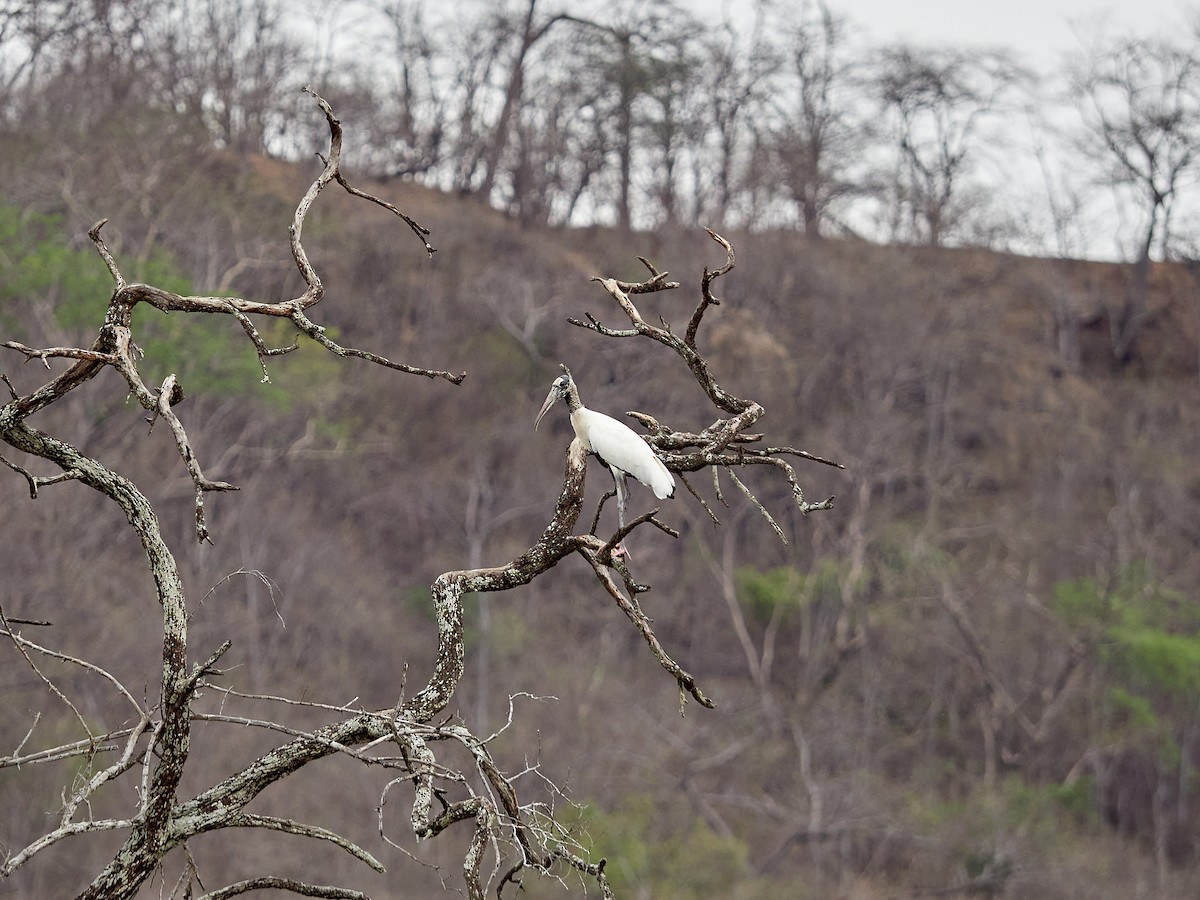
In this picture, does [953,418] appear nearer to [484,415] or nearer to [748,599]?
[748,599]

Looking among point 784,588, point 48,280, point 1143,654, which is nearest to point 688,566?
point 784,588

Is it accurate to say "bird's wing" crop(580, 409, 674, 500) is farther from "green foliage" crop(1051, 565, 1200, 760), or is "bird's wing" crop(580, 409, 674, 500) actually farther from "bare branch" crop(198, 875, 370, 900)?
"green foliage" crop(1051, 565, 1200, 760)

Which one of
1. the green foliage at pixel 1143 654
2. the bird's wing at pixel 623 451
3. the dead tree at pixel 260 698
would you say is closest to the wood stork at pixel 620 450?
the bird's wing at pixel 623 451

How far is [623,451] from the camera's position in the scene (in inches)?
165

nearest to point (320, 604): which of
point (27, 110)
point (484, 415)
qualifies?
point (484, 415)

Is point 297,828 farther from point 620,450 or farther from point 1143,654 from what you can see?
point 1143,654

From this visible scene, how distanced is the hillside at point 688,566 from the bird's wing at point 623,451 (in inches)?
480

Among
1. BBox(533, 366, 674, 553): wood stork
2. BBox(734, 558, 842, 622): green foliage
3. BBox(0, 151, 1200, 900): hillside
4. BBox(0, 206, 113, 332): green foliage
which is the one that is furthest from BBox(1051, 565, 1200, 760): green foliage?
BBox(533, 366, 674, 553): wood stork

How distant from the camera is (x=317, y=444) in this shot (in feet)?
75.2

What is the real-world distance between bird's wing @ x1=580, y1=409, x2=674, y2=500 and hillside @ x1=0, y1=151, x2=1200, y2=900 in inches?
480

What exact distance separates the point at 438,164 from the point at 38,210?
11.1 meters

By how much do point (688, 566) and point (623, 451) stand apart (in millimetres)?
19858

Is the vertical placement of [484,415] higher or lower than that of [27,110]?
lower

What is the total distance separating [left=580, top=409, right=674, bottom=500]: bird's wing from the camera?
13.6ft
